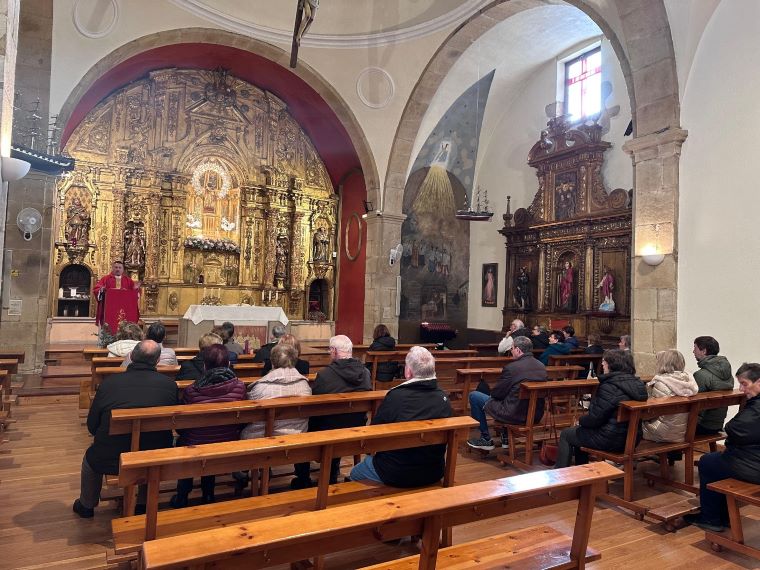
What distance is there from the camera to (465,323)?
16531 millimetres

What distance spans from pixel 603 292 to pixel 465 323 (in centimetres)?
504

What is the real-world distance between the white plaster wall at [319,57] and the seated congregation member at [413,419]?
9475 mm

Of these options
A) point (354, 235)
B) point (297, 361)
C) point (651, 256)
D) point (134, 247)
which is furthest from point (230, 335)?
point (354, 235)

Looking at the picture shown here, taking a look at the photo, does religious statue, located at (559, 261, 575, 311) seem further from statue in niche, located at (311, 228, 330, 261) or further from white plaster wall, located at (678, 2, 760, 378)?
statue in niche, located at (311, 228, 330, 261)

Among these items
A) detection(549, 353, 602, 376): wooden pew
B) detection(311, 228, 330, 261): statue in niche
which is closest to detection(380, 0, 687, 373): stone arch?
detection(549, 353, 602, 376): wooden pew

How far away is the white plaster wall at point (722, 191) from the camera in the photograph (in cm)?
646

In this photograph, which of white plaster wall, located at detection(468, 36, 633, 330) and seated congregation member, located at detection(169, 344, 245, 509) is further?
white plaster wall, located at detection(468, 36, 633, 330)

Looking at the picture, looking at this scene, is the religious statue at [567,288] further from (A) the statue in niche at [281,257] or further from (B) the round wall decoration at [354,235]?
(A) the statue in niche at [281,257]

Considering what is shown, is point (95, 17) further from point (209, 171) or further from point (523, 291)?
point (523, 291)

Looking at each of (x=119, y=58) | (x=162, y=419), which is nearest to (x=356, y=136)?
(x=119, y=58)

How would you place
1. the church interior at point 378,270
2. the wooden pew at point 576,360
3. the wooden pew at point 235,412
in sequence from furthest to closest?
the wooden pew at point 576,360 → the wooden pew at point 235,412 → the church interior at point 378,270

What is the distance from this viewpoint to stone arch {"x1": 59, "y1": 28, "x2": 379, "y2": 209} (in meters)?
10.3

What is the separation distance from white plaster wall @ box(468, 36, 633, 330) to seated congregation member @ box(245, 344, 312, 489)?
11.7m

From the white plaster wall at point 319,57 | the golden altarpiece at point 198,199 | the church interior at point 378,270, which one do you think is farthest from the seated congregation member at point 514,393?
the golden altarpiece at point 198,199
